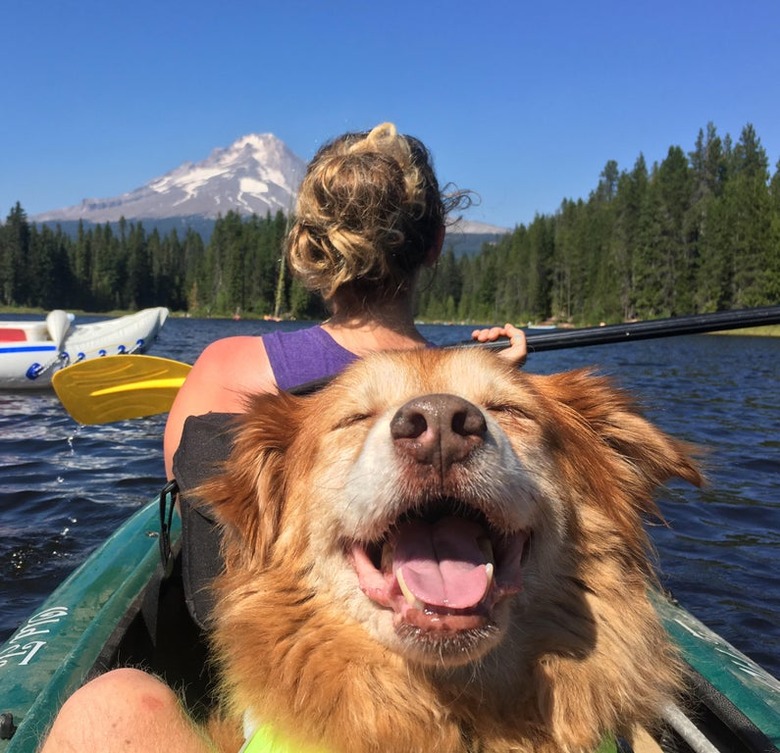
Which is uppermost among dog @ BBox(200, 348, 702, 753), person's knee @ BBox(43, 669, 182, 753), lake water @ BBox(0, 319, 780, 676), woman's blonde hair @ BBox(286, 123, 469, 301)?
woman's blonde hair @ BBox(286, 123, 469, 301)

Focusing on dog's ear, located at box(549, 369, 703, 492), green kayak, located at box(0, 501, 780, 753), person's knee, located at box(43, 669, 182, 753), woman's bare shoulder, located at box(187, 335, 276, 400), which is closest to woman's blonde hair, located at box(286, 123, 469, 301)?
woman's bare shoulder, located at box(187, 335, 276, 400)

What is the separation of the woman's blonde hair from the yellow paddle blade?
376cm

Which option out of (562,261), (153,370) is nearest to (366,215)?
(153,370)

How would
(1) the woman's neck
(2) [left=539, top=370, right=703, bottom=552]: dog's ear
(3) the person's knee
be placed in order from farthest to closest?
(1) the woman's neck, (2) [left=539, top=370, right=703, bottom=552]: dog's ear, (3) the person's knee

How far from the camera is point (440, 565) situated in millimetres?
2268

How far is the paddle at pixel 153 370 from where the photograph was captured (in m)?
5.59

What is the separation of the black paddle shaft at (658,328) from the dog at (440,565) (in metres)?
2.88

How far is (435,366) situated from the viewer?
273 cm

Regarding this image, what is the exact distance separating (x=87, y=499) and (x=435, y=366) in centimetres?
803

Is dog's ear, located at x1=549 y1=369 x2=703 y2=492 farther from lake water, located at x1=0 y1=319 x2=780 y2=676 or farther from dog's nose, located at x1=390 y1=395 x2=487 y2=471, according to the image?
dog's nose, located at x1=390 y1=395 x2=487 y2=471

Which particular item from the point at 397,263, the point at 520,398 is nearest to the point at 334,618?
the point at 520,398

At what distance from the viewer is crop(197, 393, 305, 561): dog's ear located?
2.70 metres

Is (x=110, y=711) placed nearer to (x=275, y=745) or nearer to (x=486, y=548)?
(x=275, y=745)

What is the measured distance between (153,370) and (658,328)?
4793 mm
